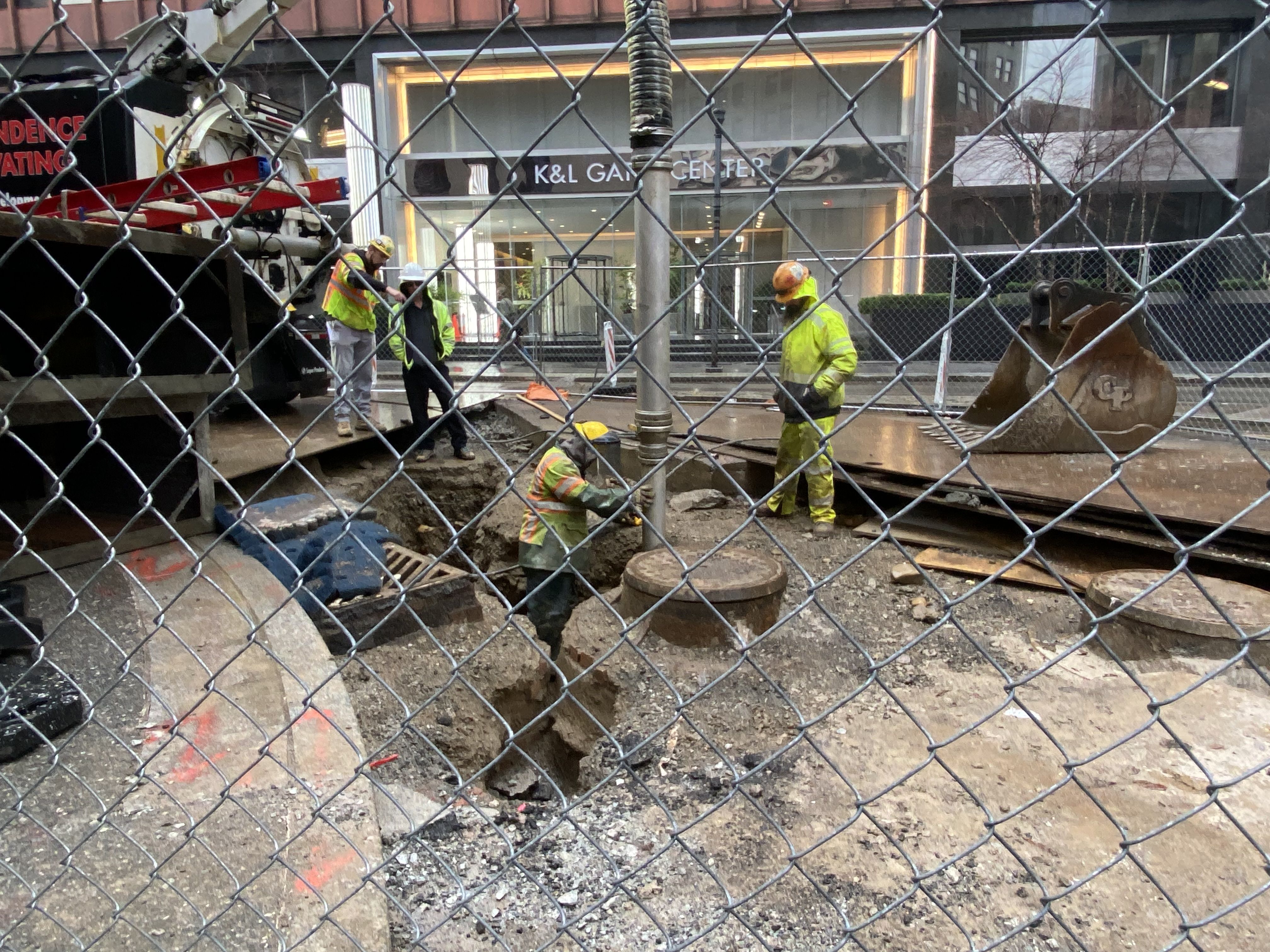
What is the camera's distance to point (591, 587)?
153cm

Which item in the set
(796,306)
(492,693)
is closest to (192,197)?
(492,693)

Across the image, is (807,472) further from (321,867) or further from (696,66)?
(696,66)

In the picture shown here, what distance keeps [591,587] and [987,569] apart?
464cm

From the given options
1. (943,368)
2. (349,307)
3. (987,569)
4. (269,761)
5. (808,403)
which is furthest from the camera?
(943,368)

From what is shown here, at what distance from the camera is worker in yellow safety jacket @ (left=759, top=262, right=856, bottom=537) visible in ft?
19.4

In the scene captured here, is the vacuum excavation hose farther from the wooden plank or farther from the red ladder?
the wooden plank

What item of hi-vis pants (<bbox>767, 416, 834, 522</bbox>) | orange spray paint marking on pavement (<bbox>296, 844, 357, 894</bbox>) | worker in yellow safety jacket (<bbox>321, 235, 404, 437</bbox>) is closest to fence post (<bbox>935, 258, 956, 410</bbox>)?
hi-vis pants (<bbox>767, 416, 834, 522</bbox>)

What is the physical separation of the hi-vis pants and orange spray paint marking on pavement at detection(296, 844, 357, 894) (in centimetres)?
456

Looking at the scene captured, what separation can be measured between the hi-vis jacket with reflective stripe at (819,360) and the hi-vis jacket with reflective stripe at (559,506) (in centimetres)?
166

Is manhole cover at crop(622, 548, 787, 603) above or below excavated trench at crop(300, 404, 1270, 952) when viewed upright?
above

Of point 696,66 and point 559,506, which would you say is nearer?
point 559,506

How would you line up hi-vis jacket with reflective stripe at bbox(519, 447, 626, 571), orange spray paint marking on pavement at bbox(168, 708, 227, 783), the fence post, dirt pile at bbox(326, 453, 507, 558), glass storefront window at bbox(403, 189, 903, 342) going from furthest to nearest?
glass storefront window at bbox(403, 189, 903, 342), the fence post, dirt pile at bbox(326, 453, 507, 558), hi-vis jacket with reflective stripe at bbox(519, 447, 626, 571), orange spray paint marking on pavement at bbox(168, 708, 227, 783)

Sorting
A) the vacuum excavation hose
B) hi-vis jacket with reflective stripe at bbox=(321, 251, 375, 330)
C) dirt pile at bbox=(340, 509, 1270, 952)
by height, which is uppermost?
the vacuum excavation hose

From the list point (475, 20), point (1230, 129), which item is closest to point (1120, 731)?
point (1230, 129)
